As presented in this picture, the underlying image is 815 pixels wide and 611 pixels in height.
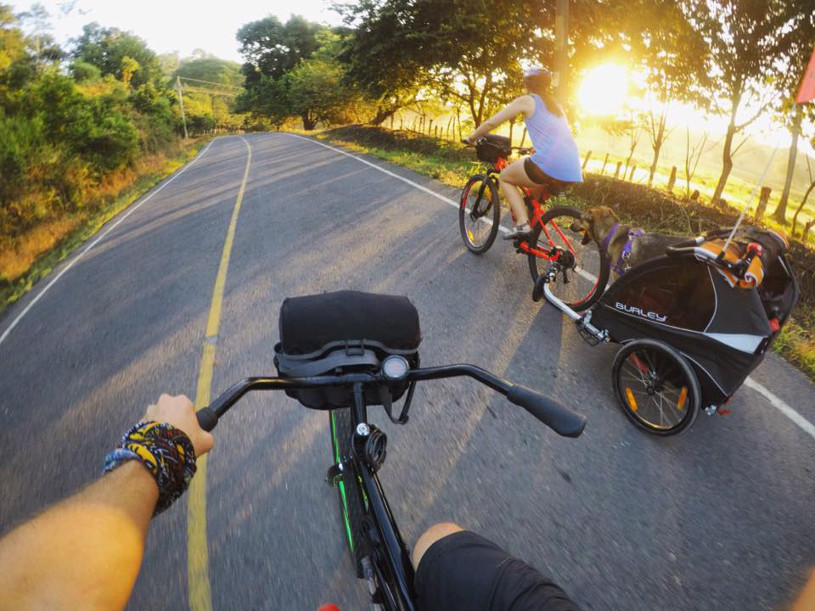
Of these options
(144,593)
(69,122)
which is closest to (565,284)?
(144,593)

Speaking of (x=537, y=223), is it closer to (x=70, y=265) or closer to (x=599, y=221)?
(x=599, y=221)

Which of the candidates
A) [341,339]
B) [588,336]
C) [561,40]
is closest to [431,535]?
[341,339]

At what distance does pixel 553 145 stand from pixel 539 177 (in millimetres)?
347

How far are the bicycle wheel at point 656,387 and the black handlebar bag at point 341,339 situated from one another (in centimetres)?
216

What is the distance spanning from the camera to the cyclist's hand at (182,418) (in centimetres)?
117

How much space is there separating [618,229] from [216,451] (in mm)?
3835

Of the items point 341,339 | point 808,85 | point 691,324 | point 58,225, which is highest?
point 808,85

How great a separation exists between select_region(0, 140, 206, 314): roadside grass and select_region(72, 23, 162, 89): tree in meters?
49.2

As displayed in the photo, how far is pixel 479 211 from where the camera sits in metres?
5.89

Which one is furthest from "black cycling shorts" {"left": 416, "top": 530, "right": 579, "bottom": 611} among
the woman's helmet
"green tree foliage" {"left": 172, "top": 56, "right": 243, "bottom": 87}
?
"green tree foliage" {"left": 172, "top": 56, "right": 243, "bottom": 87}

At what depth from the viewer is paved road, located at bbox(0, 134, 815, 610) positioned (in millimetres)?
2162

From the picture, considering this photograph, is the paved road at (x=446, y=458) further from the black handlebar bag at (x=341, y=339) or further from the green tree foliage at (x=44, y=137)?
the green tree foliage at (x=44, y=137)

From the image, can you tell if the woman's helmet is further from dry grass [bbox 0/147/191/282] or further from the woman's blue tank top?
dry grass [bbox 0/147/191/282]

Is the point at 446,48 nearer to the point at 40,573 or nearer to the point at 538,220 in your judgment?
the point at 538,220
